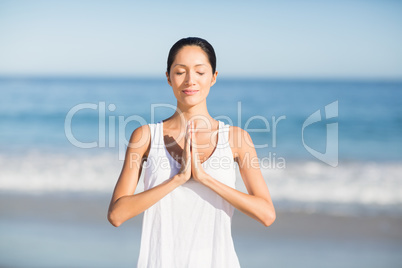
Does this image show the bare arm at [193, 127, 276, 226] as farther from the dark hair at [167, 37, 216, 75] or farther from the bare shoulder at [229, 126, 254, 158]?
the dark hair at [167, 37, 216, 75]

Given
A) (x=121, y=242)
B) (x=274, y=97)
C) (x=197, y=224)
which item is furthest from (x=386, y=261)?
(x=274, y=97)

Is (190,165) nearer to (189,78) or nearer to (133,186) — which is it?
(133,186)

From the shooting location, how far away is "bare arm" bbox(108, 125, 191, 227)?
2.23m

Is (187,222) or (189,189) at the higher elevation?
(189,189)

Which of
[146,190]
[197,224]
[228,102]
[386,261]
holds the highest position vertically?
[228,102]

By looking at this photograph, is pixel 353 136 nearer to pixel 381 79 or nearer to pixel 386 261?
pixel 386 261

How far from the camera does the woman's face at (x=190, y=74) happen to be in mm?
2387

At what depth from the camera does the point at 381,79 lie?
32.3 m

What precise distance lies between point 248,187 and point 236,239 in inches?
171

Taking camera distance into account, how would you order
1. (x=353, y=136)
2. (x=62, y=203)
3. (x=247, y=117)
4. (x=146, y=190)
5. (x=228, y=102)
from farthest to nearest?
(x=228, y=102) < (x=247, y=117) < (x=353, y=136) < (x=62, y=203) < (x=146, y=190)

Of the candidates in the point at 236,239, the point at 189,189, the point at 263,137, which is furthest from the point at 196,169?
the point at 263,137

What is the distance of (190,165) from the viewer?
2.24 m

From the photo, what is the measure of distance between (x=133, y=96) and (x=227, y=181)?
26923 mm

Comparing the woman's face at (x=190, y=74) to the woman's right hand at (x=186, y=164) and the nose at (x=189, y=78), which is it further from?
the woman's right hand at (x=186, y=164)
